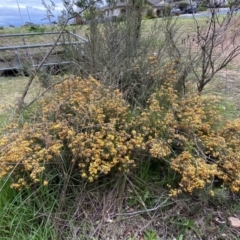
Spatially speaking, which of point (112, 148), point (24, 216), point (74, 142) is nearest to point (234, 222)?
point (112, 148)

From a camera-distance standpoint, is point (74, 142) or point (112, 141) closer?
point (74, 142)

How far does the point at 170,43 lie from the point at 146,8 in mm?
916

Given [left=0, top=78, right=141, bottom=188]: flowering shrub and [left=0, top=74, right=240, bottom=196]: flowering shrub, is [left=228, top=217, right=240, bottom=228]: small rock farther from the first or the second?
[left=0, top=78, right=141, bottom=188]: flowering shrub

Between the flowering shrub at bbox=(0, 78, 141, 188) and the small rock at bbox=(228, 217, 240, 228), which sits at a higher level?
the flowering shrub at bbox=(0, 78, 141, 188)

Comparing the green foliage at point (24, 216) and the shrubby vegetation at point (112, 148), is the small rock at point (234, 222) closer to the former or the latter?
the shrubby vegetation at point (112, 148)

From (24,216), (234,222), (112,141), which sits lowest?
(234,222)

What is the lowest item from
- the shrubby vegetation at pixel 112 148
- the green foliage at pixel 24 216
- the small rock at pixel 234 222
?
the small rock at pixel 234 222

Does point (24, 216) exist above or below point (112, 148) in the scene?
below

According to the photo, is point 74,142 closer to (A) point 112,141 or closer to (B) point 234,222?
(A) point 112,141

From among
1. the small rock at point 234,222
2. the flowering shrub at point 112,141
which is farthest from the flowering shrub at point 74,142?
the small rock at point 234,222

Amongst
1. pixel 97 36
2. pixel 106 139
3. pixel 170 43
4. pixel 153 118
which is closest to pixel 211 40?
pixel 170 43

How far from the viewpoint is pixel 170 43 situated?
139 inches

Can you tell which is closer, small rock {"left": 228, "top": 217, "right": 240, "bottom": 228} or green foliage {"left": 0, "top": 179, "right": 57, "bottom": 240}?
green foliage {"left": 0, "top": 179, "right": 57, "bottom": 240}

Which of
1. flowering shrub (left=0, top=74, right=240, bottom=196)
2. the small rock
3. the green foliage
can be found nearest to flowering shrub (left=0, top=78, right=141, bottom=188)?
flowering shrub (left=0, top=74, right=240, bottom=196)
